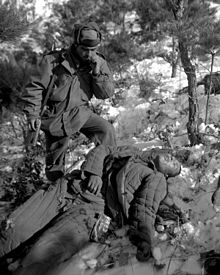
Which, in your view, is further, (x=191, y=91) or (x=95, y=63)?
(x=191, y=91)

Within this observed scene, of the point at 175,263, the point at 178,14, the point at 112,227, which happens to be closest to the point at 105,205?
the point at 112,227

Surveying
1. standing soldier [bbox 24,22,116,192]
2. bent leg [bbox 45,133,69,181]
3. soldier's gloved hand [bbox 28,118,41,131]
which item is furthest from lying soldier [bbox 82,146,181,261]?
soldier's gloved hand [bbox 28,118,41,131]

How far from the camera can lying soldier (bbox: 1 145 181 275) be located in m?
2.59

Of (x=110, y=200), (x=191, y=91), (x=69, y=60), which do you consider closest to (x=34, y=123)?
(x=69, y=60)

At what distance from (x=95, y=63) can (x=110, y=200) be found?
1204 millimetres

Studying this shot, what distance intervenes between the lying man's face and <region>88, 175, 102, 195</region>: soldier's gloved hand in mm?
511

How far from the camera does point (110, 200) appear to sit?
3.01 m

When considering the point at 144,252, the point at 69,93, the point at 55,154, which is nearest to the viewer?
the point at 144,252

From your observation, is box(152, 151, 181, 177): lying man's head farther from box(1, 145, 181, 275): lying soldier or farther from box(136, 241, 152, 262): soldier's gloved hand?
box(136, 241, 152, 262): soldier's gloved hand

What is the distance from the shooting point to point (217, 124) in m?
4.65

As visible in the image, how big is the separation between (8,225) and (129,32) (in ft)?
23.8

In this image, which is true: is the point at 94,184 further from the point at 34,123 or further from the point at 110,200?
the point at 34,123

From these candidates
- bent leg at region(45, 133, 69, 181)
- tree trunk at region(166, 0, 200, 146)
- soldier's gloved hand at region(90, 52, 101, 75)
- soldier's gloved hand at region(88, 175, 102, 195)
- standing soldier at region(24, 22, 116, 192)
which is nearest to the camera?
soldier's gloved hand at region(88, 175, 102, 195)

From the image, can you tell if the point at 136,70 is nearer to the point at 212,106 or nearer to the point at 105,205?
the point at 212,106
